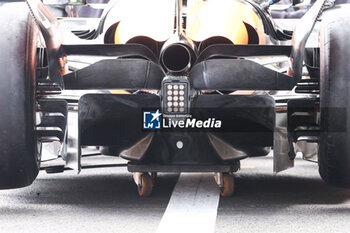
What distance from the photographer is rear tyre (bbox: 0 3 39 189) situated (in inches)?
171

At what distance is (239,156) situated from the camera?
4855mm

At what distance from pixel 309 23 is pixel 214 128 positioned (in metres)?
0.97

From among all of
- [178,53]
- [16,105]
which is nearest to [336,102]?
[178,53]

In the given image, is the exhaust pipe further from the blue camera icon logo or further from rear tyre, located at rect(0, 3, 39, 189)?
rear tyre, located at rect(0, 3, 39, 189)

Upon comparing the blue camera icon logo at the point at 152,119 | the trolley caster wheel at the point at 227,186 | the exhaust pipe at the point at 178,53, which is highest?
the exhaust pipe at the point at 178,53

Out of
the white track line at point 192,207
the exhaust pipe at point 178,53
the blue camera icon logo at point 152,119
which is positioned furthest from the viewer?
the blue camera icon logo at point 152,119

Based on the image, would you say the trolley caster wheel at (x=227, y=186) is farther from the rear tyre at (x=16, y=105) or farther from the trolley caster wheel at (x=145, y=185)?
the rear tyre at (x=16, y=105)

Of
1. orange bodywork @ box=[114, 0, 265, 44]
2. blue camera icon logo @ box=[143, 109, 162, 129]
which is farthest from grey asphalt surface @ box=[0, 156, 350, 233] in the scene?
orange bodywork @ box=[114, 0, 265, 44]

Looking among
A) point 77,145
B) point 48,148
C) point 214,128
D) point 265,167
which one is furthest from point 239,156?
point 265,167

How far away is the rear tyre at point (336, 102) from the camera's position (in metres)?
4.34

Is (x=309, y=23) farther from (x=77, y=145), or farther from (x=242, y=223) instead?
(x=77, y=145)

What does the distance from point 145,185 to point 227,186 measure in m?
0.60

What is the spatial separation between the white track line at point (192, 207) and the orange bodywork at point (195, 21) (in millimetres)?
1129

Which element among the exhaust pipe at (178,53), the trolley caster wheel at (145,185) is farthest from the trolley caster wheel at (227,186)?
the exhaust pipe at (178,53)
